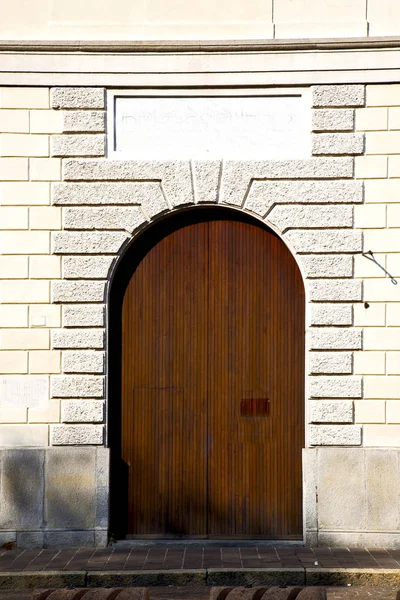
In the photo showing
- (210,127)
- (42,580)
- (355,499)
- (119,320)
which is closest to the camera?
(42,580)

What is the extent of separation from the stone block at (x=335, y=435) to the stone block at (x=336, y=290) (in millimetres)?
1583

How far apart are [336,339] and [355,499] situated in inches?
77.9

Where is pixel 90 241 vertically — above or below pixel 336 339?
above

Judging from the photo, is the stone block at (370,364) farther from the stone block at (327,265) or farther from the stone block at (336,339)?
the stone block at (327,265)

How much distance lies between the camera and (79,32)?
11461mm

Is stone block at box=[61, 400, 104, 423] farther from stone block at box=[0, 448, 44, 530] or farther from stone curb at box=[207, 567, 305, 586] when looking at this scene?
stone curb at box=[207, 567, 305, 586]

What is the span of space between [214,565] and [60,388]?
2922mm

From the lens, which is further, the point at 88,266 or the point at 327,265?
the point at 88,266

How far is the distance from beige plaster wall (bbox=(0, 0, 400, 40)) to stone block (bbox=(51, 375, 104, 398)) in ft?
14.2

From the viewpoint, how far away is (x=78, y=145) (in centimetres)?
1138

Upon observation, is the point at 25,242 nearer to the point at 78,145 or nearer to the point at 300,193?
the point at 78,145

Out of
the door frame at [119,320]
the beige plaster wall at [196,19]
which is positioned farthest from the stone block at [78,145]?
the beige plaster wall at [196,19]

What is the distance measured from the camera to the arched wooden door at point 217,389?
11453 mm

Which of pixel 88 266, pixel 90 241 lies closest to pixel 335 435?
pixel 88 266
